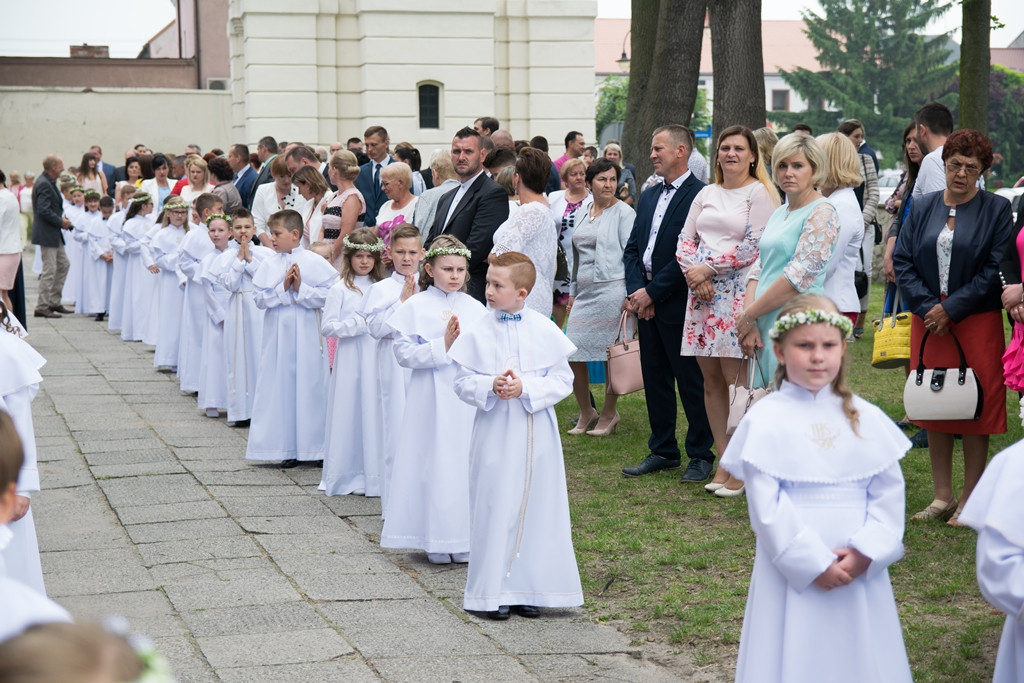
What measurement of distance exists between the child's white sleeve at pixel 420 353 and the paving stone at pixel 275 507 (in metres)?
1.57

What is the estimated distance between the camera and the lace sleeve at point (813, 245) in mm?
6855

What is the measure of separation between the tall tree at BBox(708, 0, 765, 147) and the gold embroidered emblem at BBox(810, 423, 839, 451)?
9653 mm

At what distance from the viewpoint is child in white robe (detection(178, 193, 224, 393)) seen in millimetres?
12406

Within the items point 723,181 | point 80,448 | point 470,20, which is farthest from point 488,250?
point 470,20

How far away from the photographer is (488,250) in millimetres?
8531

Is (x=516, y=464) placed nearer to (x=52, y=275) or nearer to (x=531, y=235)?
(x=531, y=235)

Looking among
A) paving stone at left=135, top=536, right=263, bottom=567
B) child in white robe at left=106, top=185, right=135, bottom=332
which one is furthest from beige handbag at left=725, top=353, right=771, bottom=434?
child in white robe at left=106, top=185, right=135, bottom=332

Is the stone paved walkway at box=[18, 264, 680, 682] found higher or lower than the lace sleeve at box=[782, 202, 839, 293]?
lower

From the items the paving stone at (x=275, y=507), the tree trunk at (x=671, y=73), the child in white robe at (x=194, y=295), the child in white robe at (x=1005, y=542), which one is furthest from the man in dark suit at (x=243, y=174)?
the child in white robe at (x=1005, y=542)

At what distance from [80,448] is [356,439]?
2.69 metres

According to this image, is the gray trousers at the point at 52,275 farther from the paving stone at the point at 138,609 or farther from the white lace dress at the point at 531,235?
the paving stone at the point at 138,609

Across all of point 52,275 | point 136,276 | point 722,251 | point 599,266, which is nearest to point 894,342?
point 722,251

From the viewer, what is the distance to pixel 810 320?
12.9 feet

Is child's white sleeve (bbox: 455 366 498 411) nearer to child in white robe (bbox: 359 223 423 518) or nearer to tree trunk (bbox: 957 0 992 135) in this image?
child in white robe (bbox: 359 223 423 518)
